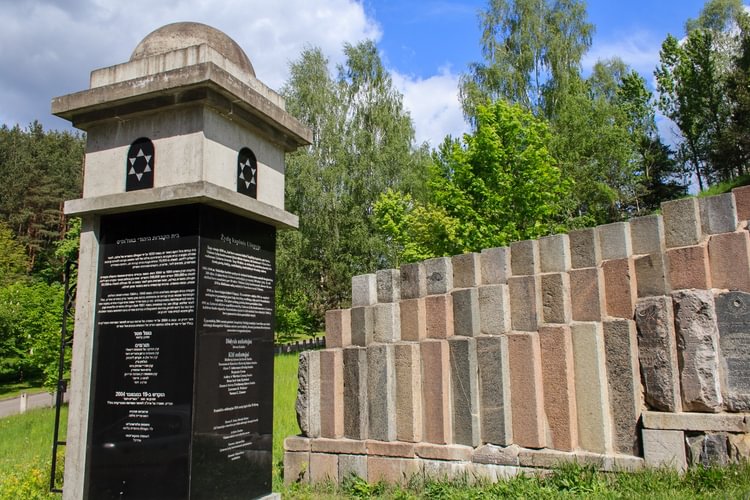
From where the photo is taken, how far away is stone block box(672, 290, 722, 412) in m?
5.48

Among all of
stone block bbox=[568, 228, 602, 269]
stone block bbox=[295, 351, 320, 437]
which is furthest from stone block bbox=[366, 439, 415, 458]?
stone block bbox=[568, 228, 602, 269]

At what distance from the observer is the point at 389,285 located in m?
7.48

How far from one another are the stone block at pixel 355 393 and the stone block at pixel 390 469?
0.35 m

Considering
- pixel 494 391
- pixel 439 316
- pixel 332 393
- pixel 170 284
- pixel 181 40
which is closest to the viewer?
pixel 170 284

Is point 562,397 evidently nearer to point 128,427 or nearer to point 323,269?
point 128,427

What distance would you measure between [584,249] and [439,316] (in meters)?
1.91

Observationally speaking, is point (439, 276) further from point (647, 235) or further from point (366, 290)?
point (647, 235)

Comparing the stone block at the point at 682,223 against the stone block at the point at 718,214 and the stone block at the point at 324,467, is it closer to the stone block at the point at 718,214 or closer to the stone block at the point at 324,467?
the stone block at the point at 718,214

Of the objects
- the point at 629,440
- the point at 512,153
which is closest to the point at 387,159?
the point at 512,153

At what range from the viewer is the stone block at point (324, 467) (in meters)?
7.22

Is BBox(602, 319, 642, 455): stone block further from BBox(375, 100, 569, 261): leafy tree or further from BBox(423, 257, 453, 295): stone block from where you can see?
BBox(375, 100, 569, 261): leafy tree

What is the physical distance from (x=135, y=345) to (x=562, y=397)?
14.5ft

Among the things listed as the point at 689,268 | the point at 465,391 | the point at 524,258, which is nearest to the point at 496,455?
the point at 465,391

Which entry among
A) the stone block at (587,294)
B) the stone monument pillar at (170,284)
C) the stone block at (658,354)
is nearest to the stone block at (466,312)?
the stone block at (587,294)
